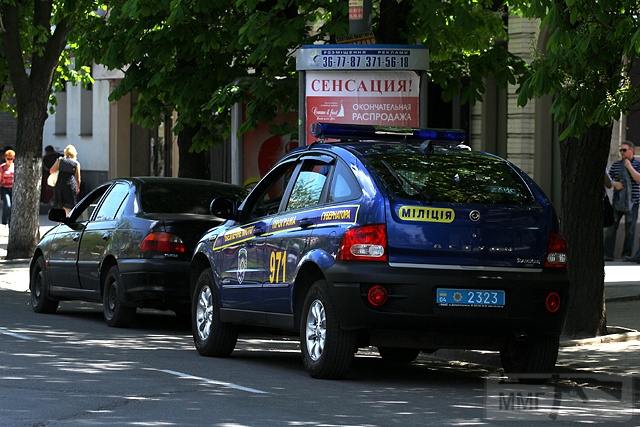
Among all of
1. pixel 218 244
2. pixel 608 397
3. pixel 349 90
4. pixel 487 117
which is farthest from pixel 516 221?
pixel 487 117

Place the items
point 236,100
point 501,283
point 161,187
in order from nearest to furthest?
point 501,283
point 161,187
point 236,100

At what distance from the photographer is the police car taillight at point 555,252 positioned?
11.6 metres

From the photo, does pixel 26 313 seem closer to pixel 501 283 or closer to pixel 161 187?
pixel 161 187

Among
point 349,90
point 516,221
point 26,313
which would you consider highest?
point 349,90

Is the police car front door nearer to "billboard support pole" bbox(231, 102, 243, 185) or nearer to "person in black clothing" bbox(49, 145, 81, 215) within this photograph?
"billboard support pole" bbox(231, 102, 243, 185)

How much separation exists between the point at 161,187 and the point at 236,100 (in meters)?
2.71

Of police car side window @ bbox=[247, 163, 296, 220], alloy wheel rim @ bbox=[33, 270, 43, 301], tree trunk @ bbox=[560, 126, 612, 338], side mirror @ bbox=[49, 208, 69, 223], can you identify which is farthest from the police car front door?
alloy wheel rim @ bbox=[33, 270, 43, 301]

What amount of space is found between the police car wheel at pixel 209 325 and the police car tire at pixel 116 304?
234 cm

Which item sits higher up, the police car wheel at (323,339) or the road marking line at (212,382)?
the police car wheel at (323,339)

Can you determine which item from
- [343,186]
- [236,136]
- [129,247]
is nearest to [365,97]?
[129,247]

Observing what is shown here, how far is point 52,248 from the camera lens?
18.3 meters

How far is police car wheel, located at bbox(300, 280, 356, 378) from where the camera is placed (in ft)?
37.9

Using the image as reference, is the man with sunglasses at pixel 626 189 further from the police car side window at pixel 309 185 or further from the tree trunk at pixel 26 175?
the police car side window at pixel 309 185

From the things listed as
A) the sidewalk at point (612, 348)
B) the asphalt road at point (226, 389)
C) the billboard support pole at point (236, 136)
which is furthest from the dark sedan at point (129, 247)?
the sidewalk at point (612, 348)
